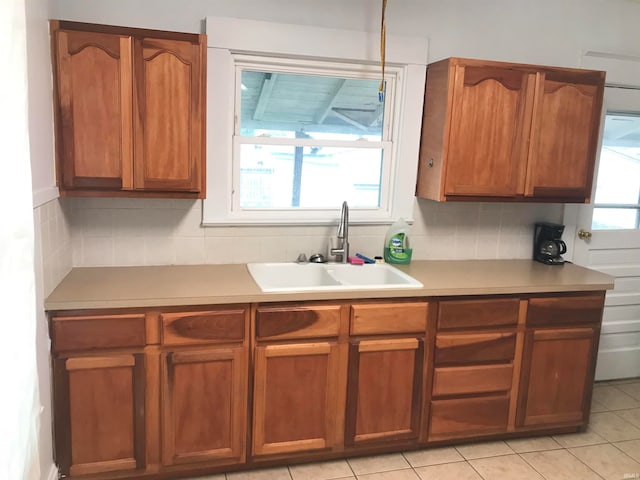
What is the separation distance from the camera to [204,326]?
88.2 inches

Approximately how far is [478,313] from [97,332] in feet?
5.58

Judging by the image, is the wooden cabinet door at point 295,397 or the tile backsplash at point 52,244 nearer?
the tile backsplash at point 52,244

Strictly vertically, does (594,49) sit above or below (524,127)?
above

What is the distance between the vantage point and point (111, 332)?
7.04ft

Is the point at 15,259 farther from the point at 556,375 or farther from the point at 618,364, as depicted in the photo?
the point at 618,364

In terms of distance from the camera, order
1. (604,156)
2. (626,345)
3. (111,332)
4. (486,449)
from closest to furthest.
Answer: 1. (111,332)
2. (486,449)
3. (604,156)
4. (626,345)

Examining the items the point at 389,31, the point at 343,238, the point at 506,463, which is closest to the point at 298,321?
the point at 343,238

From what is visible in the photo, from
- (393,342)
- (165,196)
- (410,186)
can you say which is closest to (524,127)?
(410,186)

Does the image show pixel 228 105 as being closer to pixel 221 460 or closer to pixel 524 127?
pixel 524 127

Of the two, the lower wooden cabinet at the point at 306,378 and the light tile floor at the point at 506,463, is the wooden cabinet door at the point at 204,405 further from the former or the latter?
the light tile floor at the point at 506,463

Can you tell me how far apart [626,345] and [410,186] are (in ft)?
6.39

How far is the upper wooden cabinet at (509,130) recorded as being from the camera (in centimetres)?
265

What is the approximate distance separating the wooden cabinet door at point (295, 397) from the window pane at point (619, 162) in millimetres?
2157

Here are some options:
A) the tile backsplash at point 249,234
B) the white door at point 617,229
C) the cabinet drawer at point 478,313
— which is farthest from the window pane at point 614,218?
the cabinet drawer at point 478,313
